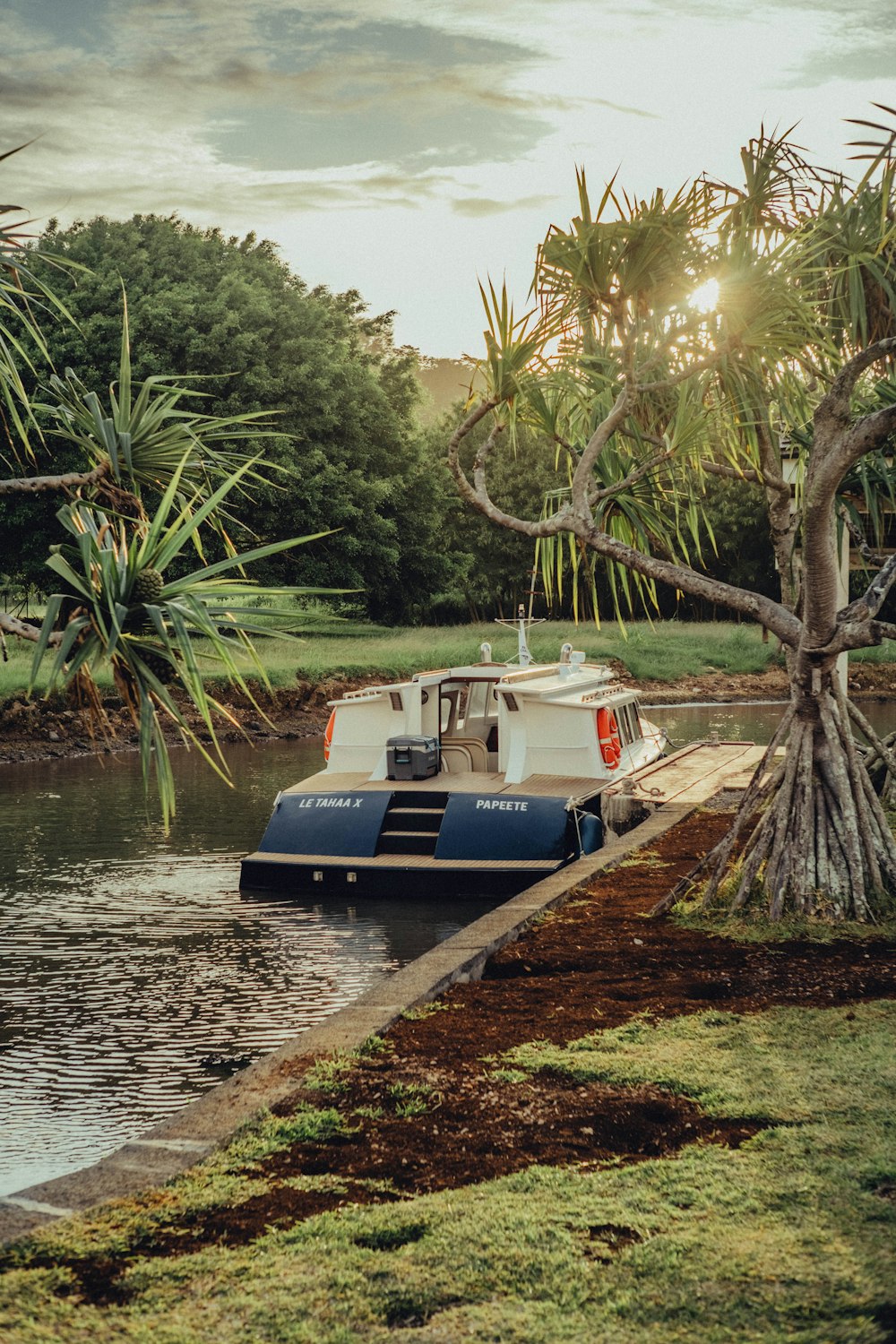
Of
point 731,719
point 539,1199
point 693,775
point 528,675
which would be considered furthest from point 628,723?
point 731,719

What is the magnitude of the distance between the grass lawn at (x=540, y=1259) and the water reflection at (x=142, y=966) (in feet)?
8.62

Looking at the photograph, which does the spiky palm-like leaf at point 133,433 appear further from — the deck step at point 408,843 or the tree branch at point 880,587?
the deck step at point 408,843

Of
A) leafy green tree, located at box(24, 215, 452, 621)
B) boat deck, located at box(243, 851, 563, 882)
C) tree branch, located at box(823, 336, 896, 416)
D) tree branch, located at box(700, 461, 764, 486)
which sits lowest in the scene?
boat deck, located at box(243, 851, 563, 882)

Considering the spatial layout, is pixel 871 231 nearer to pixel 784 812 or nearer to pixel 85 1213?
pixel 784 812

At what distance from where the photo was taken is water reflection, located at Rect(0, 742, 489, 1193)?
26.7 feet

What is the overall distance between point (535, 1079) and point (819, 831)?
12.9 ft

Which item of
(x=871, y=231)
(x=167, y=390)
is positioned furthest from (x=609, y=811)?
(x=167, y=390)

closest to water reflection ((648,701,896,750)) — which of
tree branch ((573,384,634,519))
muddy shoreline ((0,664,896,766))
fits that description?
muddy shoreline ((0,664,896,766))

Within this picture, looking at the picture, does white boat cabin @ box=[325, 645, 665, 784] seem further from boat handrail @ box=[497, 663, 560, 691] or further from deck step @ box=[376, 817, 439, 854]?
deck step @ box=[376, 817, 439, 854]

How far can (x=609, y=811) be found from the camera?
50.1ft

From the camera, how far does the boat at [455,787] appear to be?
13688mm

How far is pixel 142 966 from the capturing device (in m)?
11.4

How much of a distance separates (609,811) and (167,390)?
9.32m

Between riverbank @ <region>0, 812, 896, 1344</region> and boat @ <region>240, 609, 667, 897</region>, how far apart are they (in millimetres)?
5933
